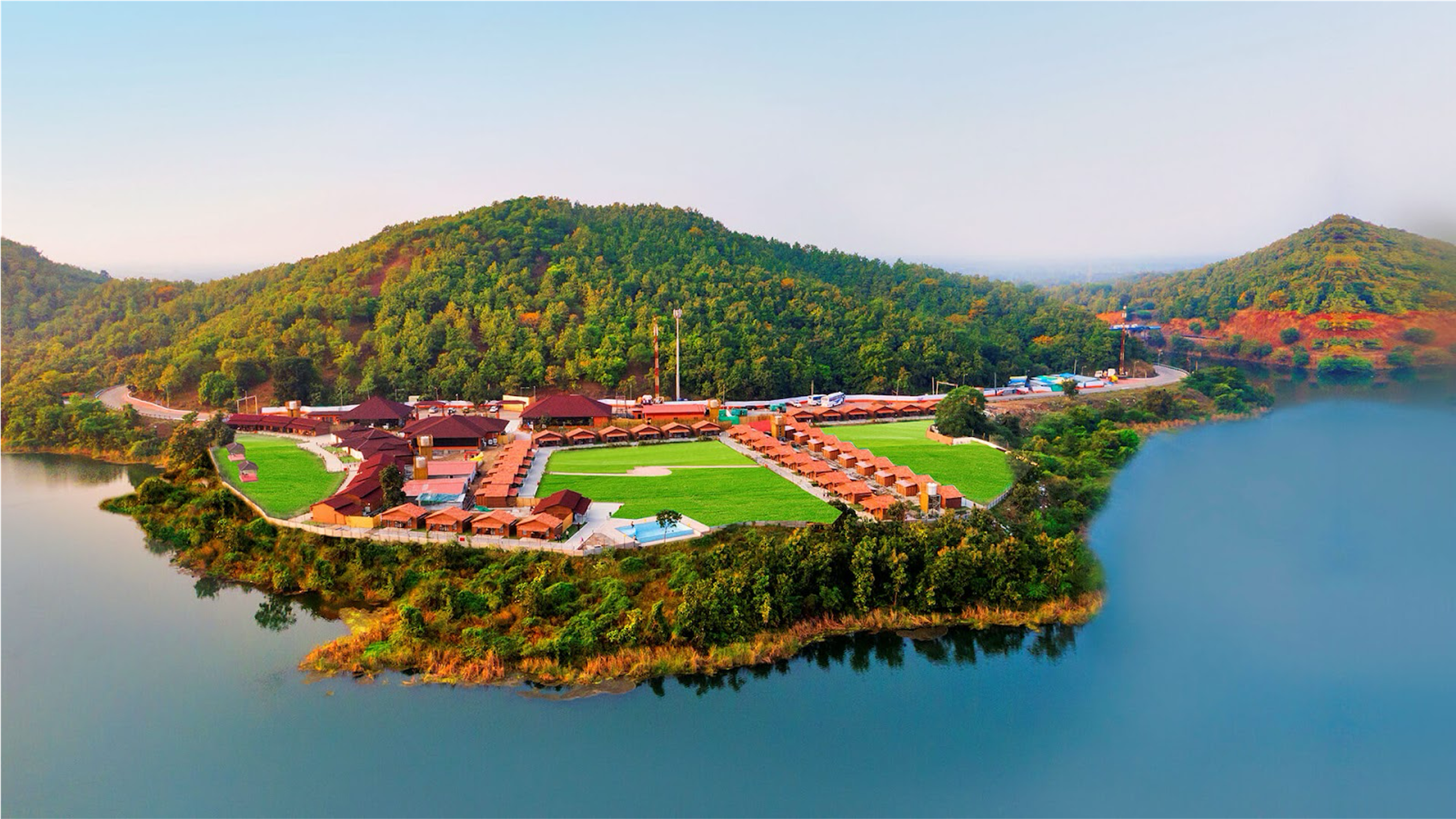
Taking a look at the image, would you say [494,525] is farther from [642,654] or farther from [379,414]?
[379,414]

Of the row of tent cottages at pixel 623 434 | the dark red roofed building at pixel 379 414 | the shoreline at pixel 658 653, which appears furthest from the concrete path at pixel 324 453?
the shoreline at pixel 658 653

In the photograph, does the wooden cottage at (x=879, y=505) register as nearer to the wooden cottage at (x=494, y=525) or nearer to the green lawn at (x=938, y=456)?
the green lawn at (x=938, y=456)

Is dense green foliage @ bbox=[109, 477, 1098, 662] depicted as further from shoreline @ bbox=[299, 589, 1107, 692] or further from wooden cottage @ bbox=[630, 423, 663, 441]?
wooden cottage @ bbox=[630, 423, 663, 441]

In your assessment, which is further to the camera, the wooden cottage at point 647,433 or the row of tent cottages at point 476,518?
the wooden cottage at point 647,433

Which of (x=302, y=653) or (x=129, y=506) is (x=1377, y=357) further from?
(x=129, y=506)

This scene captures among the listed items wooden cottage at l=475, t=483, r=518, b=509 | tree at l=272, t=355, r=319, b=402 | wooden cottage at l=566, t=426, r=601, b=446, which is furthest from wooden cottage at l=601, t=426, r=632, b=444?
tree at l=272, t=355, r=319, b=402

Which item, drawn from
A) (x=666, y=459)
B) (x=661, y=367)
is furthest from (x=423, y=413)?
(x=666, y=459)
